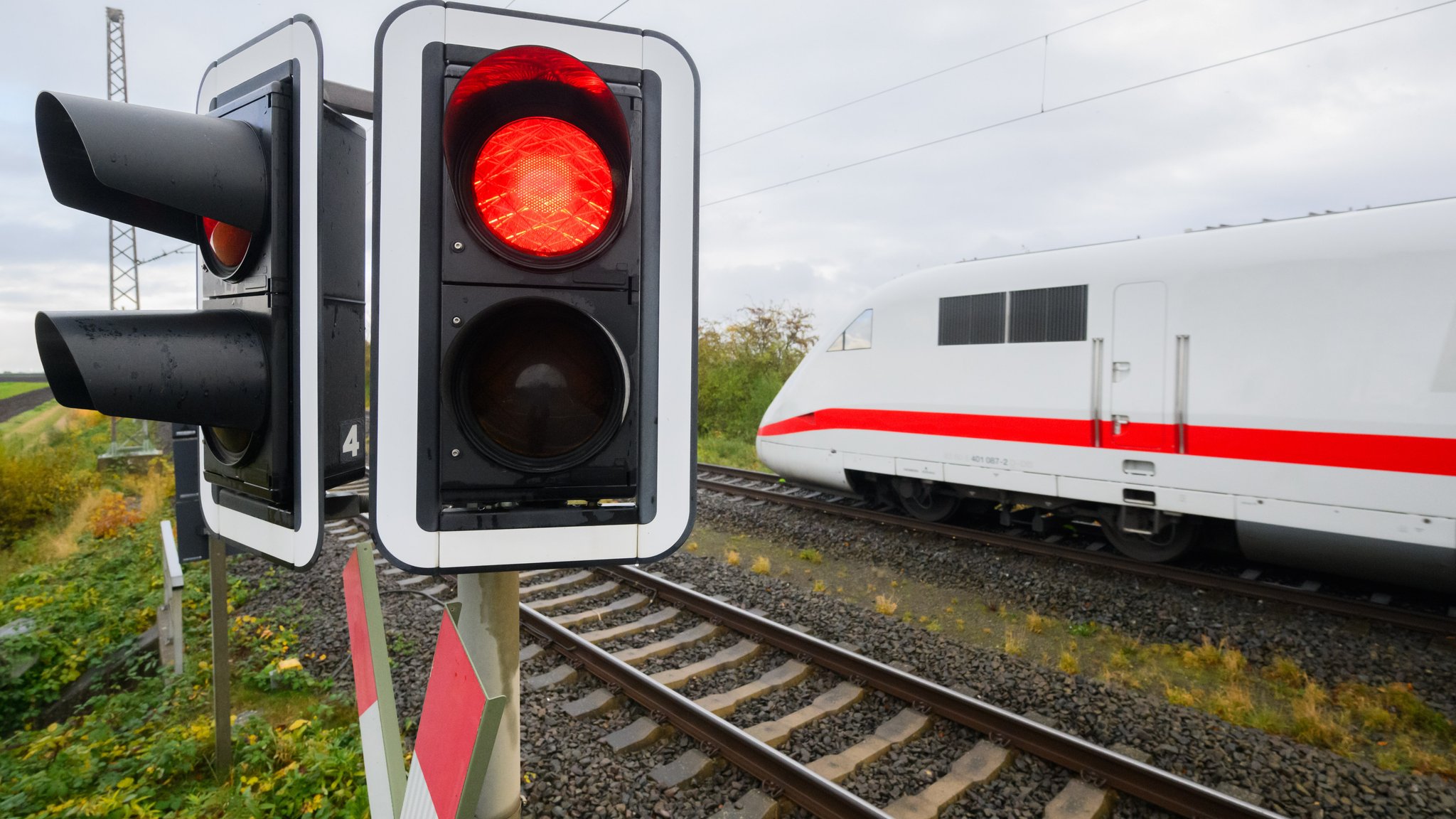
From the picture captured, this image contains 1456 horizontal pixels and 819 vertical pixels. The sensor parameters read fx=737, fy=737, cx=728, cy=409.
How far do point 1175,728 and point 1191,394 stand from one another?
3.45 metres

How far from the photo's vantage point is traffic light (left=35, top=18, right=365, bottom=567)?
118cm

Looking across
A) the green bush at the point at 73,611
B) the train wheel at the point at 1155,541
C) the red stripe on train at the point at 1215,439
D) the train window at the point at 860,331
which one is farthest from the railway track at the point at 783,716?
the train window at the point at 860,331

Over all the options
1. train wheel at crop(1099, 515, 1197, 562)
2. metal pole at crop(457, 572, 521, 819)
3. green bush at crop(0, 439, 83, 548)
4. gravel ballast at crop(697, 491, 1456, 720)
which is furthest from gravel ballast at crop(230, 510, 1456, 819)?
green bush at crop(0, 439, 83, 548)

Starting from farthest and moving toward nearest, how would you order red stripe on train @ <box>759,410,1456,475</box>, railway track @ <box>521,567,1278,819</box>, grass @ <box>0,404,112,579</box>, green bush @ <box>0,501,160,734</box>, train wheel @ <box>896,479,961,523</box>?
grass @ <box>0,404,112,579</box>, train wheel @ <box>896,479,961,523</box>, red stripe on train @ <box>759,410,1456,475</box>, green bush @ <box>0,501,160,734</box>, railway track @ <box>521,567,1278,819</box>

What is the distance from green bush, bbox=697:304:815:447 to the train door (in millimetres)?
11768

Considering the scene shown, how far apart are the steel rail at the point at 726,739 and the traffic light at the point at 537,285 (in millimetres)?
3009

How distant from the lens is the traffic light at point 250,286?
1.18 meters

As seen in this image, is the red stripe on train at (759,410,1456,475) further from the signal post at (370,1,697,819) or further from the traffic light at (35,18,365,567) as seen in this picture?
the traffic light at (35,18,365,567)

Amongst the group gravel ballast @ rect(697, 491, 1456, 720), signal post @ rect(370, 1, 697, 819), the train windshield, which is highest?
the train windshield

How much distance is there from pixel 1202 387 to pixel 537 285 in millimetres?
7321

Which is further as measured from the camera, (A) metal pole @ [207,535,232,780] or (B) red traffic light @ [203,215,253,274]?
(A) metal pole @ [207,535,232,780]

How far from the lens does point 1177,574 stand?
735 cm

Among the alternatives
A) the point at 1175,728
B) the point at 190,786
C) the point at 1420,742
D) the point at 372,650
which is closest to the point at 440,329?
the point at 372,650

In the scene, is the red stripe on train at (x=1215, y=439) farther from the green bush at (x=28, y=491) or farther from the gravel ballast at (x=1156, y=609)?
the green bush at (x=28, y=491)
